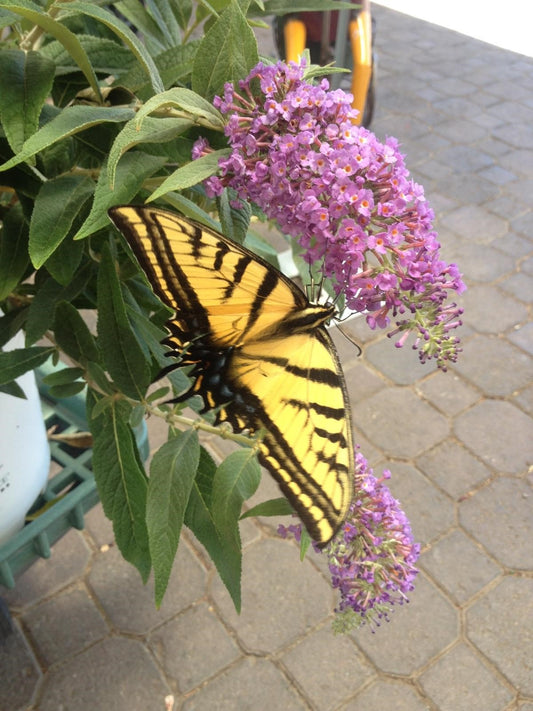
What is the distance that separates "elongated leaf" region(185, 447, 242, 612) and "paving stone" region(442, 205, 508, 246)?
8.79 ft

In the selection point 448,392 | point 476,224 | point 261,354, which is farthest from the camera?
point 476,224

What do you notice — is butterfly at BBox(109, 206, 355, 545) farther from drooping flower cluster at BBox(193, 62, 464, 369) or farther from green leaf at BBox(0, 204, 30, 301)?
green leaf at BBox(0, 204, 30, 301)

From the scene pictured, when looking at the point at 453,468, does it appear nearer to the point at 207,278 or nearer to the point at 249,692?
the point at 249,692

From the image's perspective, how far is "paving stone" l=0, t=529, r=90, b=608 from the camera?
2008mm

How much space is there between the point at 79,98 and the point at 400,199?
1.37 feet

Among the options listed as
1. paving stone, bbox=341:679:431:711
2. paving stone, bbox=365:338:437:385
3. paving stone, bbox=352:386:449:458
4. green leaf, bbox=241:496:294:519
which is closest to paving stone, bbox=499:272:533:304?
paving stone, bbox=365:338:437:385

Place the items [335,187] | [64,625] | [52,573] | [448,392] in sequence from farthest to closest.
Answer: [448,392]
[52,573]
[64,625]
[335,187]

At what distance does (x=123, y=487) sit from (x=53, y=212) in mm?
374

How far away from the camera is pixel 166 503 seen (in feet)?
2.69

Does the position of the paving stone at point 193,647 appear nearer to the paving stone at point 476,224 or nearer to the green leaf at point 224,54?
the green leaf at point 224,54

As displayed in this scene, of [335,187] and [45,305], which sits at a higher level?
[335,187]

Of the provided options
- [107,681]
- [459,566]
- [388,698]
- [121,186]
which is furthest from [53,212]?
[459,566]

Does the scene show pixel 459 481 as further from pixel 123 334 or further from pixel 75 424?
pixel 123 334

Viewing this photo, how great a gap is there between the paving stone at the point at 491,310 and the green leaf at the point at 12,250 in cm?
228
